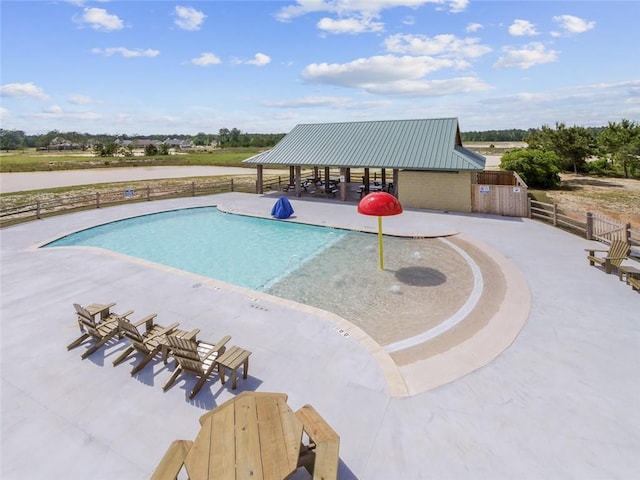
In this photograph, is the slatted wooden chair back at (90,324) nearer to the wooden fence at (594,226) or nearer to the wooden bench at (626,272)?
the wooden bench at (626,272)

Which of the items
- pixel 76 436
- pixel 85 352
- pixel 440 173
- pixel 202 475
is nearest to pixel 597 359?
pixel 202 475

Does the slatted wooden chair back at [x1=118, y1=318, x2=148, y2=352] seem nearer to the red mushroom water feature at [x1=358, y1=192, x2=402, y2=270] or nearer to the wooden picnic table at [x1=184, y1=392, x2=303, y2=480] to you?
the wooden picnic table at [x1=184, y1=392, x2=303, y2=480]

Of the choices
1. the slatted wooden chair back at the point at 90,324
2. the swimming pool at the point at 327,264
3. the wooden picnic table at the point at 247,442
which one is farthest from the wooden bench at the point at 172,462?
the swimming pool at the point at 327,264

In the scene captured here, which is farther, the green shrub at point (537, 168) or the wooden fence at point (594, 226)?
the green shrub at point (537, 168)

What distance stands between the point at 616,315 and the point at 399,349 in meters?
5.50

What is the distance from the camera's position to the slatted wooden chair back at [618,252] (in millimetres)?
10391

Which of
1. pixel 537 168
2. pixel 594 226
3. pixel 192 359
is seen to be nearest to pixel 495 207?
pixel 594 226

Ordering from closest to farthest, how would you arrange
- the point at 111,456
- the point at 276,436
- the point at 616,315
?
the point at 276,436
the point at 111,456
the point at 616,315

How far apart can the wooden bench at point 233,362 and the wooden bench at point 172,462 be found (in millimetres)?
1704

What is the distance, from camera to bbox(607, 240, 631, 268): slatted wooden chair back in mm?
10391

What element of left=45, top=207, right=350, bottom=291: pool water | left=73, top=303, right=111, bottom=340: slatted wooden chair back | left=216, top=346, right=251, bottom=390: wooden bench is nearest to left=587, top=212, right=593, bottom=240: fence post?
left=45, top=207, right=350, bottom=291: pool water

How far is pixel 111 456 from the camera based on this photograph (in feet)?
15.9

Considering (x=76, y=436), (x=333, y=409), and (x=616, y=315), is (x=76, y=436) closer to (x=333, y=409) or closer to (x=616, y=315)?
(x=333, y=409)

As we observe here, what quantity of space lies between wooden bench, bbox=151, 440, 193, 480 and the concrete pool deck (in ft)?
2.95
